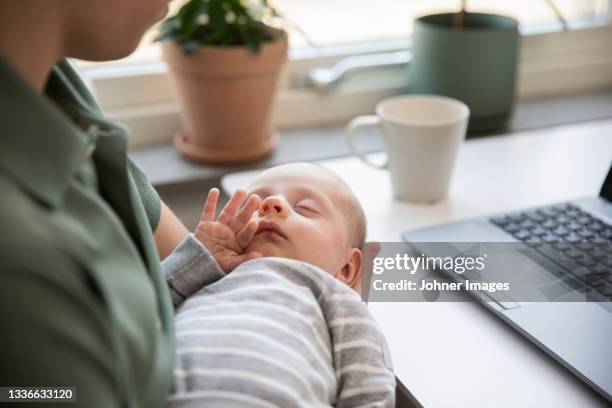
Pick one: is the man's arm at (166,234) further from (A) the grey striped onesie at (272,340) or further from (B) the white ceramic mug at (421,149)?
(B) the white ceramic mug at (421,149)

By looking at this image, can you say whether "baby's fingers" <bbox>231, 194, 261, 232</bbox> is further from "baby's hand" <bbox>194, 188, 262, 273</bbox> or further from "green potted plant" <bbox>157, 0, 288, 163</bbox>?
"green potted plant" <bbox>157, 0, 288, 163</bbox>

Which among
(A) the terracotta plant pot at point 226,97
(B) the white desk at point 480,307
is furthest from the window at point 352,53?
(B) the white desk at point 480,307

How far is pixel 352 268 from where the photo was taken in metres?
0.84

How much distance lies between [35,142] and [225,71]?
730 mm

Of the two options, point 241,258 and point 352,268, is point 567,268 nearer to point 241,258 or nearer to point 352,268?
point 352,268

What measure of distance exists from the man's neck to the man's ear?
1.38 ft

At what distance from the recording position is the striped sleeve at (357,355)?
2.19 ft

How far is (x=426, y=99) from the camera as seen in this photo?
113cm

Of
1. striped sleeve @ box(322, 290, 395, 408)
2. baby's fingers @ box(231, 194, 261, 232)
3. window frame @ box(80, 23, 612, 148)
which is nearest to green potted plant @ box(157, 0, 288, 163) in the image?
window frame @ box(80, 23, 612, 148)

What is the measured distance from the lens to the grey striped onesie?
1.93 feet

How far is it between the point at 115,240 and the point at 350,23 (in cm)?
110

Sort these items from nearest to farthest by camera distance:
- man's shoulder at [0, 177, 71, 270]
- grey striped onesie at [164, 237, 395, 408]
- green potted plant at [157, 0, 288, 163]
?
man's shoulder at [0, 177, 71, 270] < grey striped onesie at [164, 237, 395, 408] < green potted plant at [157, 0, 288, 163]

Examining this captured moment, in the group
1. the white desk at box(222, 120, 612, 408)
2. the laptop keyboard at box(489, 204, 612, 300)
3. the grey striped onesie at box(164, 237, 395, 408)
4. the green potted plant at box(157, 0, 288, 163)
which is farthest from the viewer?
the green potted plant at box(157, 0, 288, 163)

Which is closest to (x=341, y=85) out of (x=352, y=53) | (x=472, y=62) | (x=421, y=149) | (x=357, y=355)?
(x=352, y=53)
